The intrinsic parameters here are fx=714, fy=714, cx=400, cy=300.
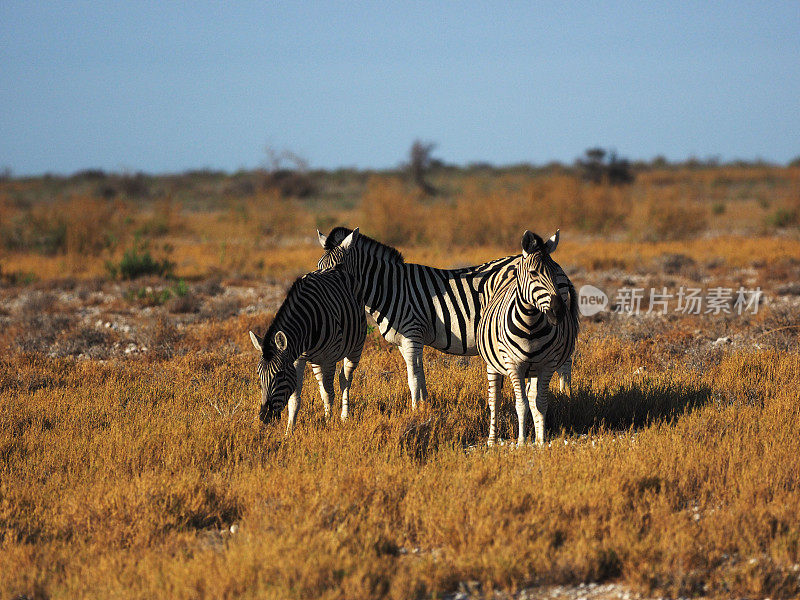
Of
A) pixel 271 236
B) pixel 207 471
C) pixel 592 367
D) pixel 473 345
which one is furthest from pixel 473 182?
pixel 207 471

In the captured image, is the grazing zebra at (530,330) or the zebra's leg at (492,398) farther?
the zebra's leg at (492,398)

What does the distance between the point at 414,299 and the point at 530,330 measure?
1.60 meters

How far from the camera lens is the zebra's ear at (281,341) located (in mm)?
5500

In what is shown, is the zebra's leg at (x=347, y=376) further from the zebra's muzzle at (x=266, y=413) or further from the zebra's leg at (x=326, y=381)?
the zebra's muzzle at (x=266, y=413)

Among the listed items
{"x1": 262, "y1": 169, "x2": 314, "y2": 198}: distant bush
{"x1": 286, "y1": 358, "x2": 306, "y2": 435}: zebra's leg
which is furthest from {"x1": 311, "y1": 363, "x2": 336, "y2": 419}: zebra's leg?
{"x1": 262, "y1": 169, "x2": 314, "y2": 198}: distant bush

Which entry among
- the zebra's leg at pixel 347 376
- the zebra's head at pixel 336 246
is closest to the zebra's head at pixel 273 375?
the zebra's leg at pixel 347 376

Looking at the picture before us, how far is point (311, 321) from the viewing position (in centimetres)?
584

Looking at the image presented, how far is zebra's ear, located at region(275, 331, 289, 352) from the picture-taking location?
5.50m

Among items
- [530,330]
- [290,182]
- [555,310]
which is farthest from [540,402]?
[290,182]

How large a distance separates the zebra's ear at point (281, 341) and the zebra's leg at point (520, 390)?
1783 millimetres

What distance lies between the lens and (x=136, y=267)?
17344mm

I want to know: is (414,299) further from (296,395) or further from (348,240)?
(296,395)

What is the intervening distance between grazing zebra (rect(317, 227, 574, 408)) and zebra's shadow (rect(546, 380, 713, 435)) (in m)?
1.04

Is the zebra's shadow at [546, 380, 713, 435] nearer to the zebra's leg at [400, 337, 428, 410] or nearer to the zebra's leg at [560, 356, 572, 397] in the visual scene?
the zebra's leg at [560, 356, 572, 397]
